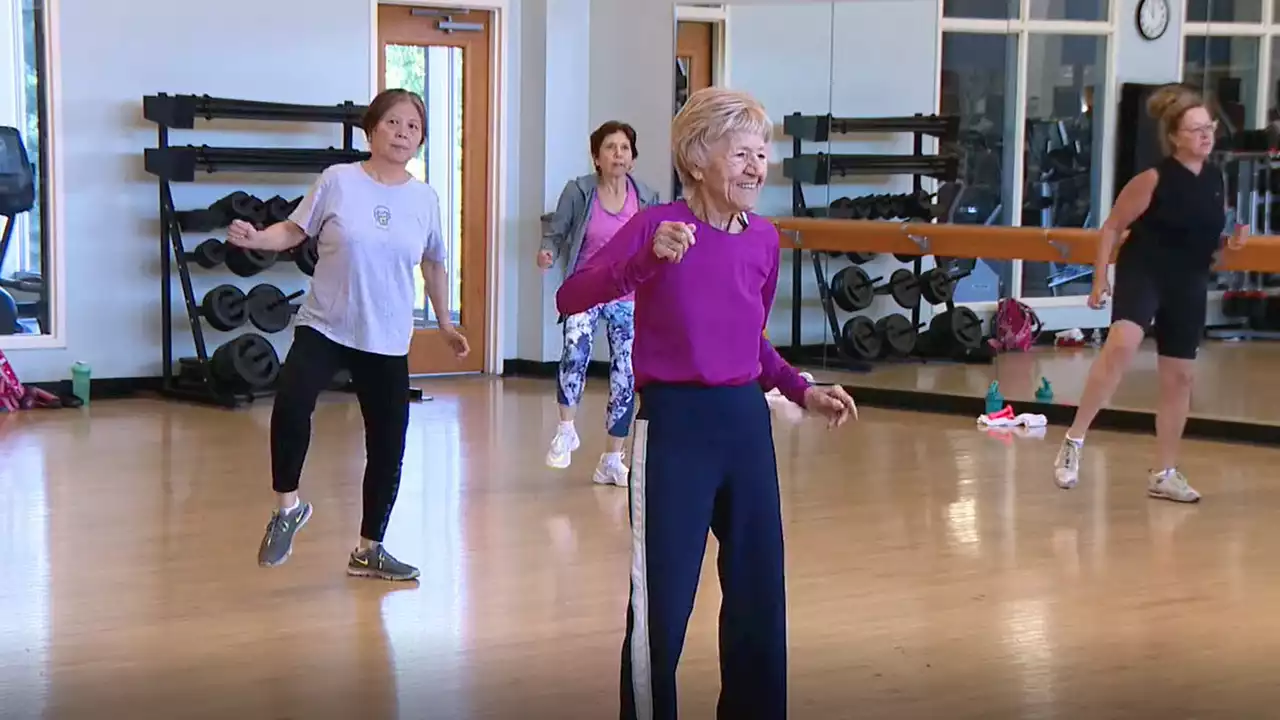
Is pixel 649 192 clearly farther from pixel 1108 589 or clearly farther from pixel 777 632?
pixel 777 632

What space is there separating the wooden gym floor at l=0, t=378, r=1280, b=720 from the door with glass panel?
8.49ft

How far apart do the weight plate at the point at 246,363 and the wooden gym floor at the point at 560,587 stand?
3.16 feet

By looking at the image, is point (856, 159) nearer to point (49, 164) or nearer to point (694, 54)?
point (694, 54)

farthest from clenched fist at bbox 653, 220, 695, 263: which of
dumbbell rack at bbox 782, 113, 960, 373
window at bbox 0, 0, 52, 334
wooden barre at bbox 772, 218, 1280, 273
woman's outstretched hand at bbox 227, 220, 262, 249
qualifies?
dumbbell rack at bbox 782, 113, 960, 373

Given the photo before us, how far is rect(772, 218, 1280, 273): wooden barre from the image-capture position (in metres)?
8.50

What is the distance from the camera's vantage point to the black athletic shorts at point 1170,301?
21.9 feet

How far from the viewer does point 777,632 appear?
10.9ft

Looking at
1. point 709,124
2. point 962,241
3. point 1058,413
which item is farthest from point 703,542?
point 962,241

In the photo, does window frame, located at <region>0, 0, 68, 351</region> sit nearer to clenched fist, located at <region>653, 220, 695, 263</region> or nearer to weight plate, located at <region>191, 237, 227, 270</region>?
weight plate, located at <region>191, 237, 227, 270</region>

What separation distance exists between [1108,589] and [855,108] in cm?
556

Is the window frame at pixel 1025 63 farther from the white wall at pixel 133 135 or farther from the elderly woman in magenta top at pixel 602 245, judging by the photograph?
the elderly woman in magenta top at pixel 602 245

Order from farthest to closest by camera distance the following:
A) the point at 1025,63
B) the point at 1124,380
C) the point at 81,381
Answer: the point at 1025,63 < the point at 1124,380 < the point at 81,381

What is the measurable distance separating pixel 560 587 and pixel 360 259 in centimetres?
119

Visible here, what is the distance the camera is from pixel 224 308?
370 inches
